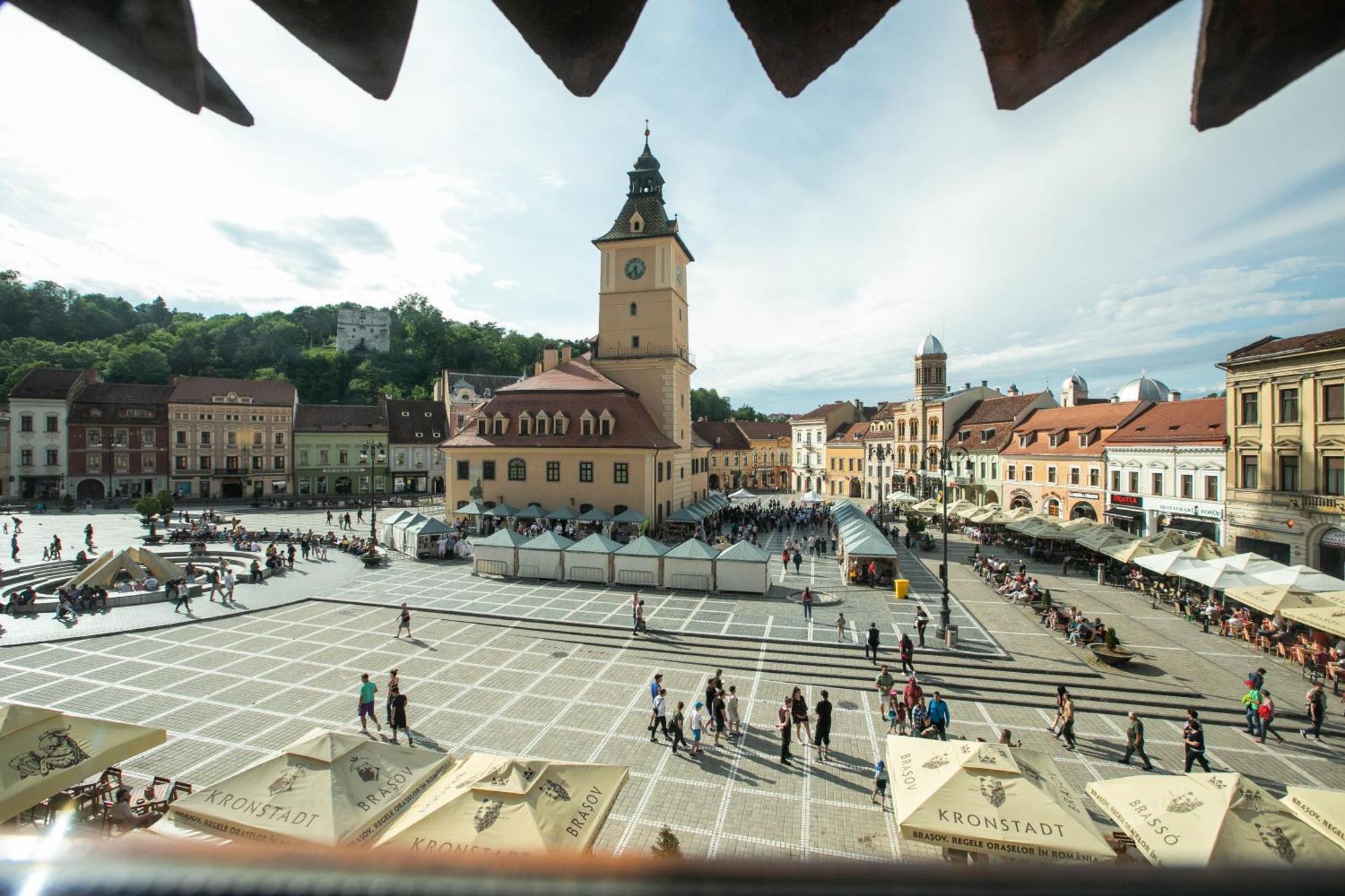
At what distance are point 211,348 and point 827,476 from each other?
8551cm

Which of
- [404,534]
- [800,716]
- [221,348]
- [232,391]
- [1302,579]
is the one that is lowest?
[800,716]

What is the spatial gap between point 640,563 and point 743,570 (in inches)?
176

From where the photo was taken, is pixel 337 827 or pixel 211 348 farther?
pixel 211 348

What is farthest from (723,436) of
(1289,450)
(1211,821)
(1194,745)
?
(1211,821)

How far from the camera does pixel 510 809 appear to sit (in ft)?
27.1

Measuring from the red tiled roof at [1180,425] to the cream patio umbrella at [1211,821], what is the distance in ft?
99.7

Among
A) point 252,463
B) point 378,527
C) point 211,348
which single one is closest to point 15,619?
point 378,527

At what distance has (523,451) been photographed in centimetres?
3891

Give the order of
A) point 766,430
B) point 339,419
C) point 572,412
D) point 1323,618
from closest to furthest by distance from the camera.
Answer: point 1323,618 < point 572,412 < point 339,419 < point 766,430

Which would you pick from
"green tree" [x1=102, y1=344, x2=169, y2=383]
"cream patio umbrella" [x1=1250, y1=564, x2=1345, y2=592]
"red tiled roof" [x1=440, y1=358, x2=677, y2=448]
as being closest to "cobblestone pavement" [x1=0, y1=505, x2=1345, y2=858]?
"cream patio umbrella" [x1=1250, y1=564, x2=1345, y2=592]

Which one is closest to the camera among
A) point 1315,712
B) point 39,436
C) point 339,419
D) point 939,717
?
point 939,717

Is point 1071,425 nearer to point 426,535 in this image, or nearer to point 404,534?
point 426,535

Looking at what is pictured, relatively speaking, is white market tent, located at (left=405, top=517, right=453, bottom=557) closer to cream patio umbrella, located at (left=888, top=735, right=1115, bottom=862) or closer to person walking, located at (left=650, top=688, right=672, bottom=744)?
person walking, located at (left=650, top=688, right=672, bottom=744)

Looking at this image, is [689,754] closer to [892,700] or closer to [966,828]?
[892,700]
